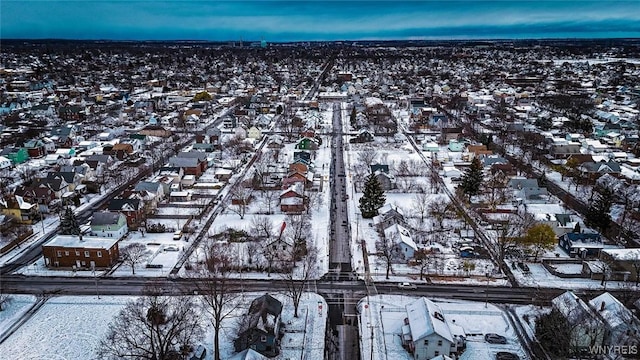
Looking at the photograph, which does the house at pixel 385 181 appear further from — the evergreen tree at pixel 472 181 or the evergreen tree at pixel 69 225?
the evergreen tree at pixel 69 225

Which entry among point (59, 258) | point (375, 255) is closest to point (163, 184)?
point (59, 258)

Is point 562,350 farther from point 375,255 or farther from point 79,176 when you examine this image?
point 79,176

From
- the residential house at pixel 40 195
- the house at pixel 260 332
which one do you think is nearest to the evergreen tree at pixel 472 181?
the house at pixel 260 332

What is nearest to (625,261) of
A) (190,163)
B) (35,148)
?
(190,163)

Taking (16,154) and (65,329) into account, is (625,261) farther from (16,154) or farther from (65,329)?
(16,154)

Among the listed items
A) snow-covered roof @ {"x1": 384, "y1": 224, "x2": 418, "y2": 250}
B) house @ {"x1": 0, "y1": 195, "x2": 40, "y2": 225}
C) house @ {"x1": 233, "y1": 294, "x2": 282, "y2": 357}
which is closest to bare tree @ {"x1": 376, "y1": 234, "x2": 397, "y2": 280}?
snow-covered roof @ {"x1": 384, "y1": 224, "x2": 418, "y2": 250}

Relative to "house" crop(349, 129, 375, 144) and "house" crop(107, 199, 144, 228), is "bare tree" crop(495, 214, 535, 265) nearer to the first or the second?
"house" crop(107, 199, 144, 228)

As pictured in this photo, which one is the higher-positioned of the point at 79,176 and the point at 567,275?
the point at 79,176
